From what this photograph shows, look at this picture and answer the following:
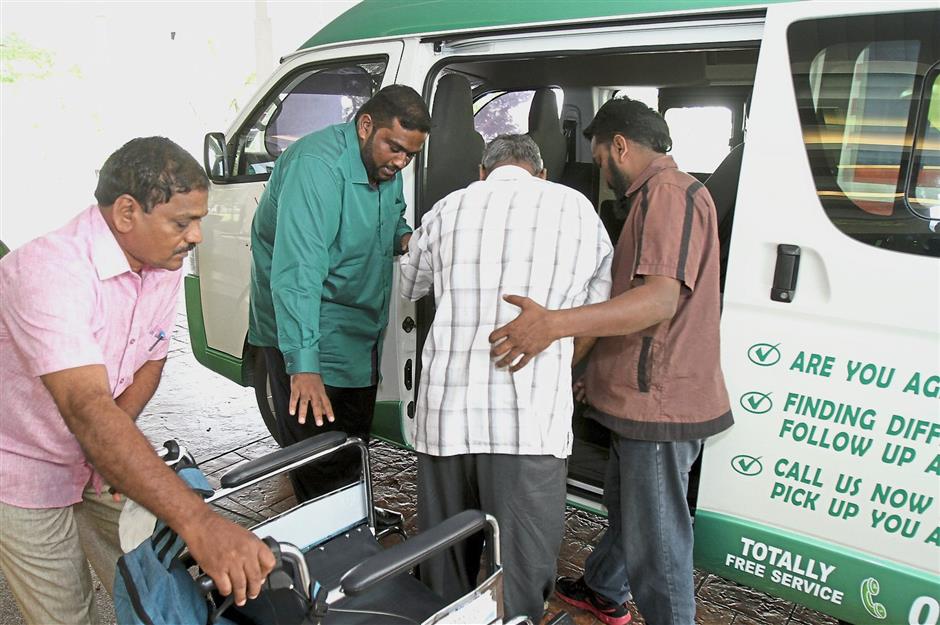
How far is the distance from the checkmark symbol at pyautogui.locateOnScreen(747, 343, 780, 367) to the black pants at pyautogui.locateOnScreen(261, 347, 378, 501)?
1.30 metres

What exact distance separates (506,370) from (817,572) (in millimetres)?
990

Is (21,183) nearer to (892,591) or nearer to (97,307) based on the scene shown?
(97,307)

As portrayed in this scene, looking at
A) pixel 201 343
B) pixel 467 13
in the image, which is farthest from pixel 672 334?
pixel 201 343

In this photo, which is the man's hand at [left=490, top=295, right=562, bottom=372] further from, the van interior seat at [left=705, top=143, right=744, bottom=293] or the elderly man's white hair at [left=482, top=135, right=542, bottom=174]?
the van interior seat at [left=705, top=143, right=744, bottom=293]

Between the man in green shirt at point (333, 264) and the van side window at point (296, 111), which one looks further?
the van side window at point (296, 111)

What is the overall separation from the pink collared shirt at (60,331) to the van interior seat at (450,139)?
135 cm

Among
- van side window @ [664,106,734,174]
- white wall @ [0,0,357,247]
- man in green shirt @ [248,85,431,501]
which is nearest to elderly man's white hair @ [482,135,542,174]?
man in green shirt @ [248,85,431,501]

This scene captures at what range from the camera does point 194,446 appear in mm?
3674

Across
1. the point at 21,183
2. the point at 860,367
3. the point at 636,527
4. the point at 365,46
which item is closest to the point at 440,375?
the point at 636,527

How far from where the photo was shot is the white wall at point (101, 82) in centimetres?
1052

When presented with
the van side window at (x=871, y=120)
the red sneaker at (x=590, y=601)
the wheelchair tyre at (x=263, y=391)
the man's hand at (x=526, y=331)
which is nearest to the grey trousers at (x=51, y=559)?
the man's hand at (x=526, y=331)

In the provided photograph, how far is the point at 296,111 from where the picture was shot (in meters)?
3.29

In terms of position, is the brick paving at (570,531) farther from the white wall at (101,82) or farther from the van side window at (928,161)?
the white wall at (101,82)

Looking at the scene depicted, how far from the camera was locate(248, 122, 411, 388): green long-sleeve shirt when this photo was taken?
2125 mm
